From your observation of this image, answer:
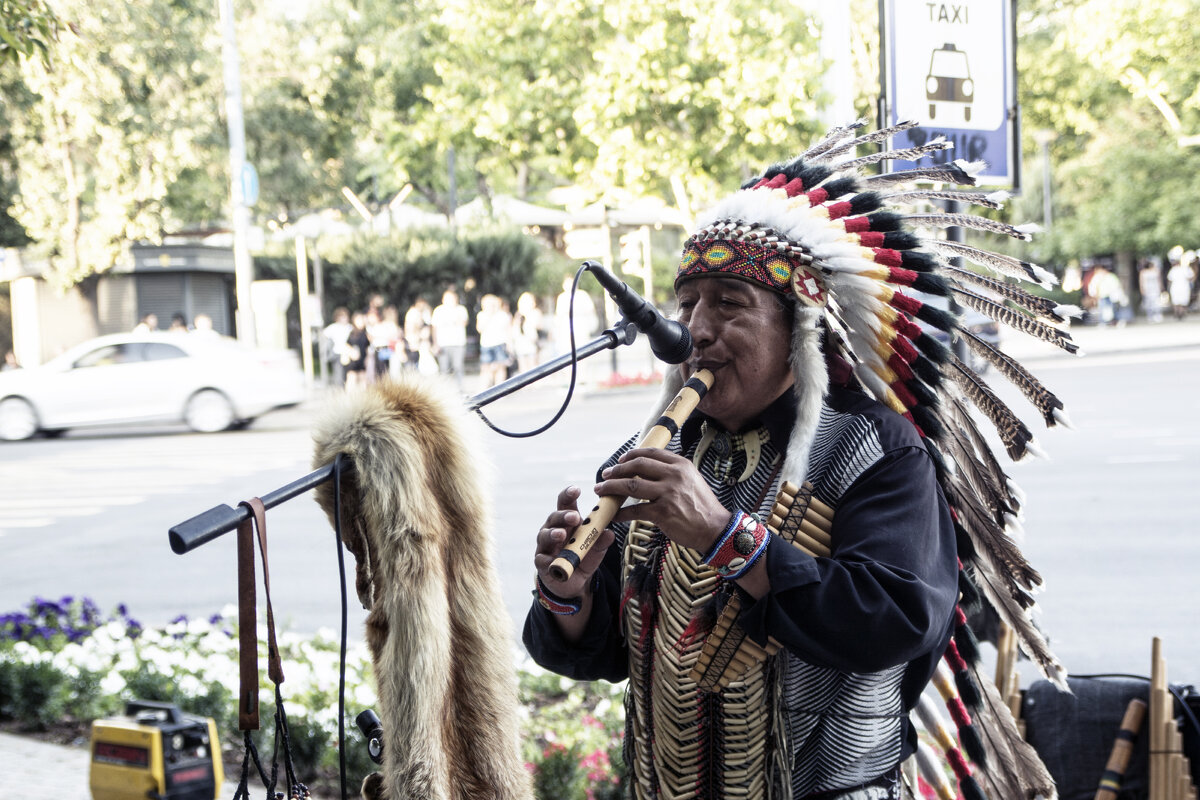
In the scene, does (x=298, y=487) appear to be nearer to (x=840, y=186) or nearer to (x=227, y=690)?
(x=840, y=186)

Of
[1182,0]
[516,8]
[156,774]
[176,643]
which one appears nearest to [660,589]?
[156,774]

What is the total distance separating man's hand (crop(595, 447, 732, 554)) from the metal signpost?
243cm

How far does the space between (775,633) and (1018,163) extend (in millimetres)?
2840

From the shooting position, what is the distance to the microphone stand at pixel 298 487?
1.55 metres

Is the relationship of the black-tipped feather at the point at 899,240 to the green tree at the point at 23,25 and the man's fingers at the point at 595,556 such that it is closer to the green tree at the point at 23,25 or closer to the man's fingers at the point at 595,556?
the man's fingers at the point at 595,556

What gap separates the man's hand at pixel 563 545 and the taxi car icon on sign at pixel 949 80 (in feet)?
8.43

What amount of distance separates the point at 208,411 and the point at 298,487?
16235 mm

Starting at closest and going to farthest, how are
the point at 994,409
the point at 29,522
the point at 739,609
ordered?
the point at 739,609, the point at 994,409, the point at 29,522

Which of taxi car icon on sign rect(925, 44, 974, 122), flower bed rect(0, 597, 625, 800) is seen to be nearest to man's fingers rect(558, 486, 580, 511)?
flower bed rect(0, 597, 625, 800)

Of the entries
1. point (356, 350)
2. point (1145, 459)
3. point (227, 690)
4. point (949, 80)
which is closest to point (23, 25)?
point (227, 690)

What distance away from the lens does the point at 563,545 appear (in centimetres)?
191

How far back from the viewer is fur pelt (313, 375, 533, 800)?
5.99ft

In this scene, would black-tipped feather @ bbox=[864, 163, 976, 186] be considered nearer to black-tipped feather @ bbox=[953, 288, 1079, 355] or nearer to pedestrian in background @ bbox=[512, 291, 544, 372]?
black-tipped feather @ bbox=[953, 288, 1079, 355]

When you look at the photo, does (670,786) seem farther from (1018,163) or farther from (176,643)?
(176,643)
